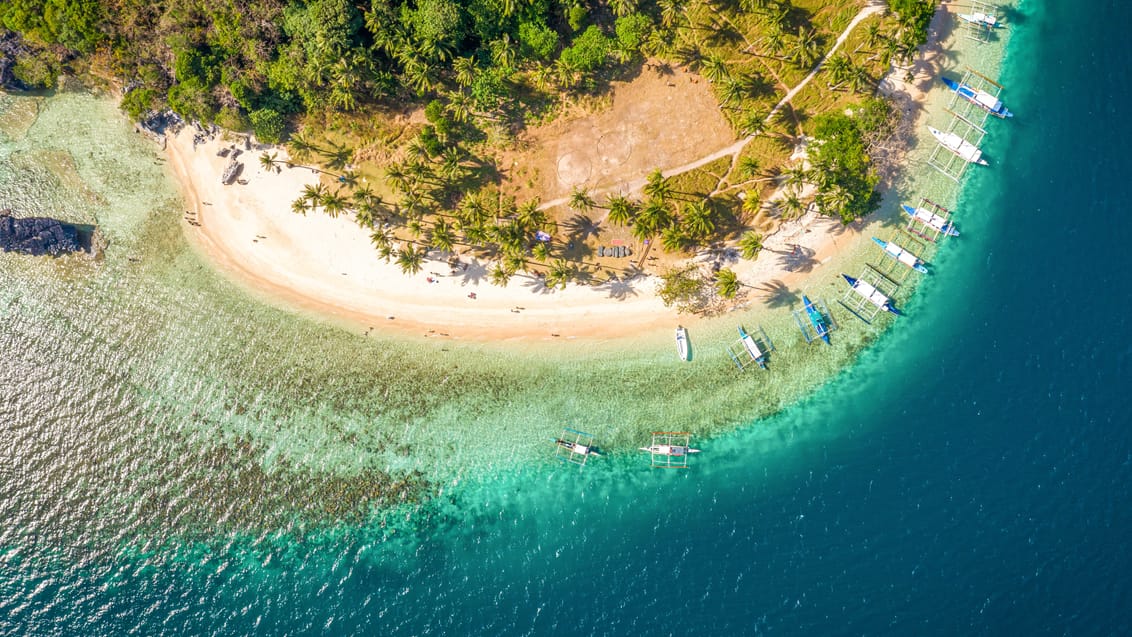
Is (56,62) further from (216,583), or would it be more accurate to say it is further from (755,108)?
(755,108)

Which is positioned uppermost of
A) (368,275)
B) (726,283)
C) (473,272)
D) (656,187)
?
(656,187)

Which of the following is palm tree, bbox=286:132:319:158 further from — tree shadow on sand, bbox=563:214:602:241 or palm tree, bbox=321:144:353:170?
tree shadow on sand, bbox=563:214:602:241

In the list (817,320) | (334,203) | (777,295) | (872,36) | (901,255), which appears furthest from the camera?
(777,295)

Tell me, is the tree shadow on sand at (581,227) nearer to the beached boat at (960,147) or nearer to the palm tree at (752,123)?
the palm tree at (752,123)

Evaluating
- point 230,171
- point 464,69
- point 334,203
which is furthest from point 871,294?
point 230,171

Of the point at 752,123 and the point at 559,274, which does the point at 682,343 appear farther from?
the point at 752,123

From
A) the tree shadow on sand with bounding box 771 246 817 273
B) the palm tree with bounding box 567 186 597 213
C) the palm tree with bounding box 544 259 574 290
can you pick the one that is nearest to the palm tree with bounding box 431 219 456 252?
the palm tree with bounding box 544 259 574 290
